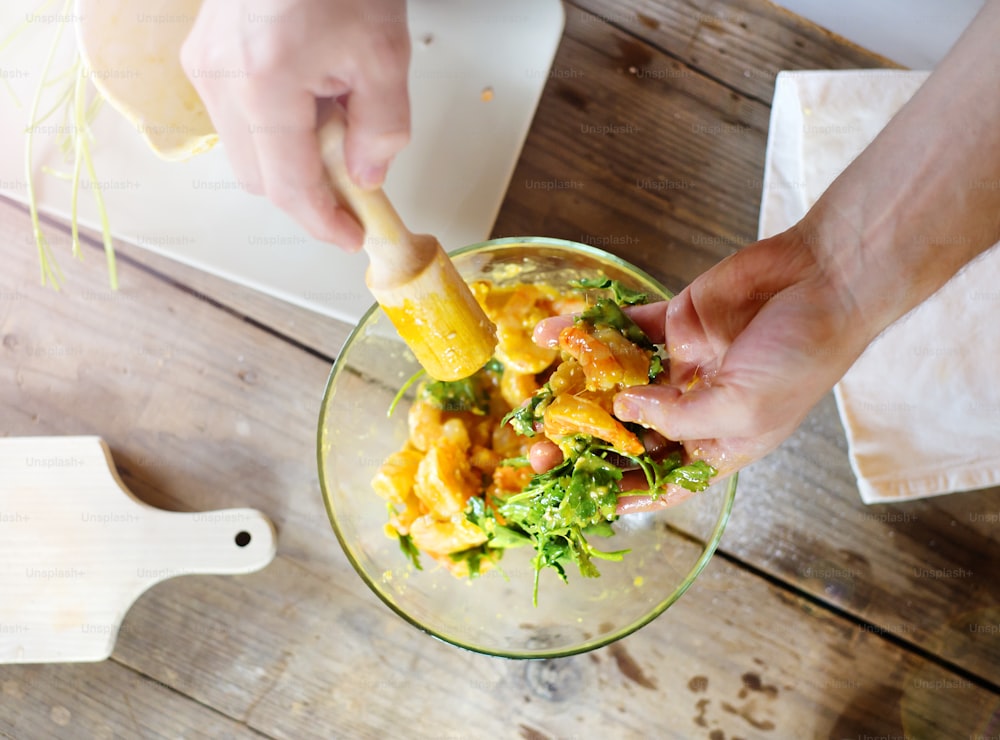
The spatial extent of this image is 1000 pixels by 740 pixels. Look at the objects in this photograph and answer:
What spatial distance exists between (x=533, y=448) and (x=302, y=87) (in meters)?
0.67

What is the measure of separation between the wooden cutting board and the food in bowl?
0.41 meters

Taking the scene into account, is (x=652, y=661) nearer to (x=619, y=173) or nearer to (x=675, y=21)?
(x=619, y=173)

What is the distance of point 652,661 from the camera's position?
160 cm

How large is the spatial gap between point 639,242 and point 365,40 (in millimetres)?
868

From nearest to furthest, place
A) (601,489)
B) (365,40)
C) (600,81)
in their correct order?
(365,40)
(601,489)
(600,81)

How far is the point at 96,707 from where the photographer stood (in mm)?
1613

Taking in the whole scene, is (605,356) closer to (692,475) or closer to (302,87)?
(692,475)

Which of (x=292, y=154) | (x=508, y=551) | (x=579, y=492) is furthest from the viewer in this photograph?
(x=508, y=551)

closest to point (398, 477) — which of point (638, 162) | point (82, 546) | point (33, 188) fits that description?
point (82, 546)

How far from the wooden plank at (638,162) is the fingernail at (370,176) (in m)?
0.71

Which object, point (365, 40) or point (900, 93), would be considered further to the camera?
point (900, 93)

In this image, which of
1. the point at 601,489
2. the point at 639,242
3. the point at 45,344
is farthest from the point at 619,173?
the point at 45,344

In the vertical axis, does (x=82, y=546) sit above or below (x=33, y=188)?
below

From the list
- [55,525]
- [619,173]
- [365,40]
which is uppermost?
[365,40]
